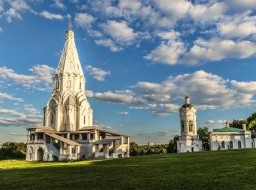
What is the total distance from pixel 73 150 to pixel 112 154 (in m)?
6.86

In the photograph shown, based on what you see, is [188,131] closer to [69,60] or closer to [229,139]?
[229,139]

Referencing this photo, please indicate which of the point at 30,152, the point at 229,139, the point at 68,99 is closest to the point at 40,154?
the point at 30,152

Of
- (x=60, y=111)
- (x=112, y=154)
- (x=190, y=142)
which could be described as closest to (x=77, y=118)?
(x=60, y=111)

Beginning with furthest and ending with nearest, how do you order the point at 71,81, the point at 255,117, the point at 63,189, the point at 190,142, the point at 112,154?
the point at 255,117, the point at 71,81, the point at 190,142, the point at 112,154, the point at 63,189

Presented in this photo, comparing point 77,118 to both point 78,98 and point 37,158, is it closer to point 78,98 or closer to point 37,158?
point 78,98

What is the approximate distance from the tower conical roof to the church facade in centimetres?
2204

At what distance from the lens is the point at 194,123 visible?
63625mm

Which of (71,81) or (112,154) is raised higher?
(71,81)

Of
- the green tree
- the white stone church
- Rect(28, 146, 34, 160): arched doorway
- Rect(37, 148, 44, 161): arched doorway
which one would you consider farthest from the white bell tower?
the green tree

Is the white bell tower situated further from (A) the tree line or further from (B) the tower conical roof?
(A) the tree line

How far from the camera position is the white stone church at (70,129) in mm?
55875

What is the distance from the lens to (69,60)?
6850 cm

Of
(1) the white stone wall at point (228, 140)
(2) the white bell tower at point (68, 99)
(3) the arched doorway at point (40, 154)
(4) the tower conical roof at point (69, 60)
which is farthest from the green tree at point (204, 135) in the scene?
(3) the arched doorway at point (40, 154)

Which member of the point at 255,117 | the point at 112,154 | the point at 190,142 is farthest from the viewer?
the point at 255,117
